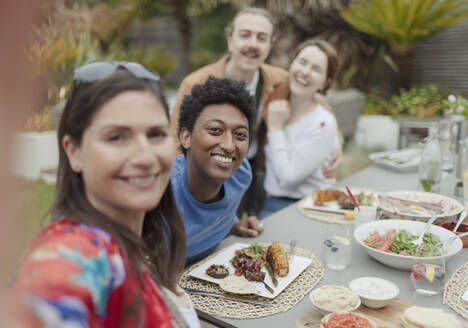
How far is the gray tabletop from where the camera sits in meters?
1.38

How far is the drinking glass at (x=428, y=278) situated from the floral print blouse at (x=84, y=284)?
948 millimetres

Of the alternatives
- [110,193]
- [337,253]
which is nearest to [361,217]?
[337,253]

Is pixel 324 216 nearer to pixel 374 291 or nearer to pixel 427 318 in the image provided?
pixel 374 291

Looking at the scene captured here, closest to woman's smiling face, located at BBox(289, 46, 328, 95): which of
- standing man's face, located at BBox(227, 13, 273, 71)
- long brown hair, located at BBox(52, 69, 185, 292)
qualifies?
standing man's face, located at BBox(227, 13, 273, 71)

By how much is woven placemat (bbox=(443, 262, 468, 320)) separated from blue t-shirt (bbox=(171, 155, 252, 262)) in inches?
36.7

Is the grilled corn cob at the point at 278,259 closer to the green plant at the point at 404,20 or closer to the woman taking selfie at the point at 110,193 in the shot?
the woman taking selfie at the point at 110,193

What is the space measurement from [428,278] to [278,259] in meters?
0.54

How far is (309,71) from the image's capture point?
3031mm

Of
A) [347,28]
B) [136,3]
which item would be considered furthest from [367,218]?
[136,3]

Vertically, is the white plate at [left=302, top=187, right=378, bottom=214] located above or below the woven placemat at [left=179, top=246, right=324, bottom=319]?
above

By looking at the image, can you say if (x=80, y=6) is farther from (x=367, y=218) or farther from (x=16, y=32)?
(x=16, y=32)

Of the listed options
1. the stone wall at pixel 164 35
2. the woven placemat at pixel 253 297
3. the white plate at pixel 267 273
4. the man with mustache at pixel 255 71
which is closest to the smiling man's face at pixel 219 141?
the white plate at pixel 267 273

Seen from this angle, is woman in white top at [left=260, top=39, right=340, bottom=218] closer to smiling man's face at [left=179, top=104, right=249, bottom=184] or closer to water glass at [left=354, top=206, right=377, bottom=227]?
water glass at [left=354, top=206, right=377, bottom=227]

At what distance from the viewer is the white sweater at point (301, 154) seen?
2.90 m
